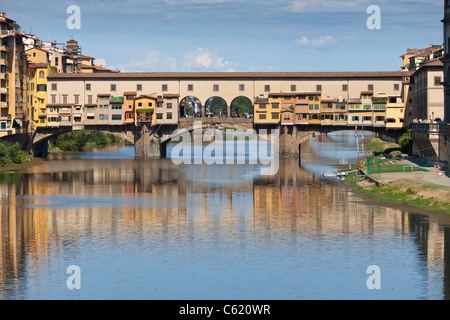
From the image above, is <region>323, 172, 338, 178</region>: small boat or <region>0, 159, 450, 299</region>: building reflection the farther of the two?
<region>323, 172, 338, 178</region>: small boat

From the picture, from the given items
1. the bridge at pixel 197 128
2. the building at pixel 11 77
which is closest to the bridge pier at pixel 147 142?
the bridge at pixel 197 128

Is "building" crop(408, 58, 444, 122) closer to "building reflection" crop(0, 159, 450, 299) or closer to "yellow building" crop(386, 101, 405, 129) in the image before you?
"yellow building" crop(386, 101, 405, 129)

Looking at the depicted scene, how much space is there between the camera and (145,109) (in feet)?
385

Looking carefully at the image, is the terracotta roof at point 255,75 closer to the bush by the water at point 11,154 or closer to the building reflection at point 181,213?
the bush by the water at point 11,154

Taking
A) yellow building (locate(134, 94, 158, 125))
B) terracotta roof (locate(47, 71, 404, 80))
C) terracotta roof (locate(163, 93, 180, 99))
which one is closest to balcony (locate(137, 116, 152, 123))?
yellow building (locate(134, 94, 158, 125))

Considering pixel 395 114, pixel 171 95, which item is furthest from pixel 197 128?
pixel 395 114

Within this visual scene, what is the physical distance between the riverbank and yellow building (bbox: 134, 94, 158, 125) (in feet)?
152

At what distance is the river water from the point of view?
34.8 meters

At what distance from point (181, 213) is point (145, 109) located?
205 feet

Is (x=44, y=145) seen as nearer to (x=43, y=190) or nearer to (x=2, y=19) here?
(x=2, y=19)

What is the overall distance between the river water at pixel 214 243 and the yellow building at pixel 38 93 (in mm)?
41927

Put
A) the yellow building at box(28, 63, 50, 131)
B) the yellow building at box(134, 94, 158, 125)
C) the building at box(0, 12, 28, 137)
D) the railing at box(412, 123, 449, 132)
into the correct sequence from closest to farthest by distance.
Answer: the railing at box(412, 123, 449, 132) < the building at box(0, 12, 28, 137) < the yellow building at box(28, 63, 50, 131) < the yellow building at box(134, 94, 158, 125)

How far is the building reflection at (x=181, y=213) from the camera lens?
145 ft

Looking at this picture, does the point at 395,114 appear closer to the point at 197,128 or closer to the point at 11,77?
the point at 197,128
